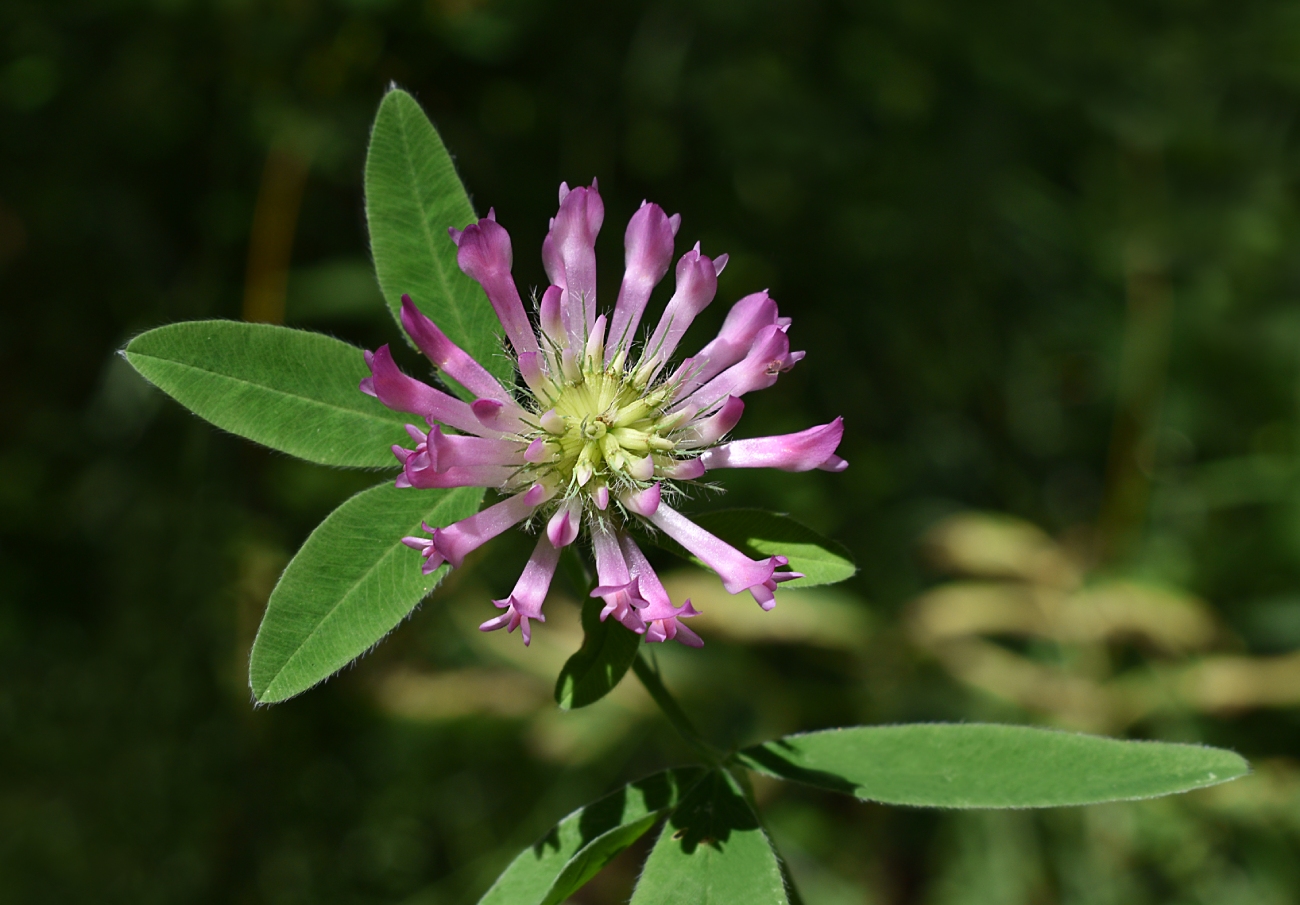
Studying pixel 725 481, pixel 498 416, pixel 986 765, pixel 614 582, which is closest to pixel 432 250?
pixel 498 416

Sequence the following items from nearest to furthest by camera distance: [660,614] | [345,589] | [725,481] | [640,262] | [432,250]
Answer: [660,614] → [345,589] → [640,262] → [432,250] → [725,481]

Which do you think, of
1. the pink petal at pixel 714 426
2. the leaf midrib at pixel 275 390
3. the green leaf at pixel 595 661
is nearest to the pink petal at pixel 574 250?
the pink petal at pixel 714 426

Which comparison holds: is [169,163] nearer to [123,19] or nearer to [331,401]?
[123,19]

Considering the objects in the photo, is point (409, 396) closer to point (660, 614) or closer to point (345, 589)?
point (345, 589)

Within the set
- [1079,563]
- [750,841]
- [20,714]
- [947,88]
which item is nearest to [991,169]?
[947,88]

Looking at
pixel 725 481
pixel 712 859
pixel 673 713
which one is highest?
pixel 725 481

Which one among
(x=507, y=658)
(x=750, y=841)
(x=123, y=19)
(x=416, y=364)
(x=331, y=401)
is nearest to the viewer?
Result: (x=750, y=841)

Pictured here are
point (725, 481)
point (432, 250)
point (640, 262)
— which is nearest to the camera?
point (640, 262)
